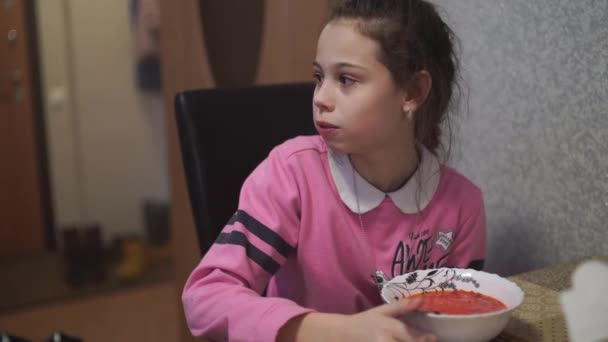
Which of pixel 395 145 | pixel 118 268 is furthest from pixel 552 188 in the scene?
pixel 118 268

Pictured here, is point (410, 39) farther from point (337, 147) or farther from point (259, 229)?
point (259, 229)

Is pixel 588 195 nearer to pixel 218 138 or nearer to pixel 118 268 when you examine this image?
pixel 218 138

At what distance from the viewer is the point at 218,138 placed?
3.45 ft

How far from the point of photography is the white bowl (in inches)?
25.2

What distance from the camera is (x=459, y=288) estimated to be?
2.55 feet

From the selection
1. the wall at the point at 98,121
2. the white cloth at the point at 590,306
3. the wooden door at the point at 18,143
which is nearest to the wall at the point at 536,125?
the white cloth at the point at 590,306

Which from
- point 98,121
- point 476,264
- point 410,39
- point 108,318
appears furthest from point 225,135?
point 98,121

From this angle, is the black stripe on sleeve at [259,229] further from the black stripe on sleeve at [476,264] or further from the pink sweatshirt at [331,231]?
the black stripe on sleeve at [476,264]

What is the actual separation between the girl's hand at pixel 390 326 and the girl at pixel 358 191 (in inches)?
7.6

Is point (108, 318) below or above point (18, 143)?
below

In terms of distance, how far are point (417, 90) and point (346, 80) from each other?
0.45 ft

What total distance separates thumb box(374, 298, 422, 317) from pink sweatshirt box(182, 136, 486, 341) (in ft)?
0.77

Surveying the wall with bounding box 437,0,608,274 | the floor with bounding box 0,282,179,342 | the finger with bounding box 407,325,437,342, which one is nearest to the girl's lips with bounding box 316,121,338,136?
the finger with bounding box 407,325,437,342

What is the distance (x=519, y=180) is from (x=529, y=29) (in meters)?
0.30
